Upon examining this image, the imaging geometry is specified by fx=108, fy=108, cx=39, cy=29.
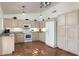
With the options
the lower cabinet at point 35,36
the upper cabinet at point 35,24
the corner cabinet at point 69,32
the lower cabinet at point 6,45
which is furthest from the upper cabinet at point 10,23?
the corner cabinet at point 69,32

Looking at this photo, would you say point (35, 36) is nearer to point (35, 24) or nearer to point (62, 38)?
point (35, 24)

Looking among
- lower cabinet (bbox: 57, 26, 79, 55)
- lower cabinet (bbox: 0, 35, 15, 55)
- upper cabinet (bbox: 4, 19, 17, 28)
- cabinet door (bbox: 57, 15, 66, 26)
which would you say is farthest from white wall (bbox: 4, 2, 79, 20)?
lower cabinet (bbox: 0, 35, 15, 55)

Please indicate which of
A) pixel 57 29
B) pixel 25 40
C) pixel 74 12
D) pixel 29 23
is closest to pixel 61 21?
pixel 57 29

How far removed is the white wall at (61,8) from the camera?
11.8 ft

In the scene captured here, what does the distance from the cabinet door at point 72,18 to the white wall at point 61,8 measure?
0.55ft

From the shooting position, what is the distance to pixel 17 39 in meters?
4.94

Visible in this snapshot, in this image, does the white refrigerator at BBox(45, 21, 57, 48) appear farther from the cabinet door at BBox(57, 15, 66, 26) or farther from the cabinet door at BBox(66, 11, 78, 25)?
the cabinet door at BBox(66, 11, 78, 25)

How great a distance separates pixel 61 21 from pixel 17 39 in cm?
213

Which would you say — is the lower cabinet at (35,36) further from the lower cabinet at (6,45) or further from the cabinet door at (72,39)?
the cabinet door at (72,39)

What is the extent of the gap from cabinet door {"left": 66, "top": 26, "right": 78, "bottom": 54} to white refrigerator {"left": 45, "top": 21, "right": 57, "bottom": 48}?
3.12 ft

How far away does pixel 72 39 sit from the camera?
3676 millimetres

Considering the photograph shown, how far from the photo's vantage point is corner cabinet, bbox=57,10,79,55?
11.5 feet

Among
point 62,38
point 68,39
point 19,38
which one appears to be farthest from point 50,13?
point 19,38

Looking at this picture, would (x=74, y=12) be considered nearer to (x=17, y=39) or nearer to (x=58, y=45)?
(x=58, y=45)
